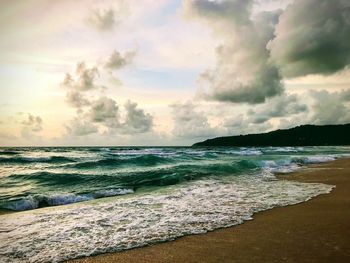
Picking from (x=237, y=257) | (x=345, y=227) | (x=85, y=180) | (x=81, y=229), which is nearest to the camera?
(x=237, y=257)

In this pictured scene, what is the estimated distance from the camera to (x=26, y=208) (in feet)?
36.1

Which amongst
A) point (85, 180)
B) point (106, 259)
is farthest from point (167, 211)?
point (85, 180)

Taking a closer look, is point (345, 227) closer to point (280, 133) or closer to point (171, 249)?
point (171, 249)

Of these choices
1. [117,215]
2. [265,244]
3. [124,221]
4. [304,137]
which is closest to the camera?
[265,244]

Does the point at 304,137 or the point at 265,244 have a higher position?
the point at 304,137

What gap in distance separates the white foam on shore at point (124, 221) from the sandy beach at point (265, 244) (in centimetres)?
40

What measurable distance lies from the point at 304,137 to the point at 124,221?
14160 cm

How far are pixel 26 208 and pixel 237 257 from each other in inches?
339

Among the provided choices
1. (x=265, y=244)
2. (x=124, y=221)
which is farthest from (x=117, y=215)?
(x=265, y=244)

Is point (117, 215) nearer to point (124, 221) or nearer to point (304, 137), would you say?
point (124, 221)

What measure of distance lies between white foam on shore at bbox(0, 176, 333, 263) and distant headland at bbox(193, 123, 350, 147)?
12881 centimetres

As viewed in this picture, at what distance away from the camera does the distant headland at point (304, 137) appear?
130 meters

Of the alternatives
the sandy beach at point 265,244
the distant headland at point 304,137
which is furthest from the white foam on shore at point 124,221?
the distant headland at point 304,137

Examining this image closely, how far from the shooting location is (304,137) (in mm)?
137000
